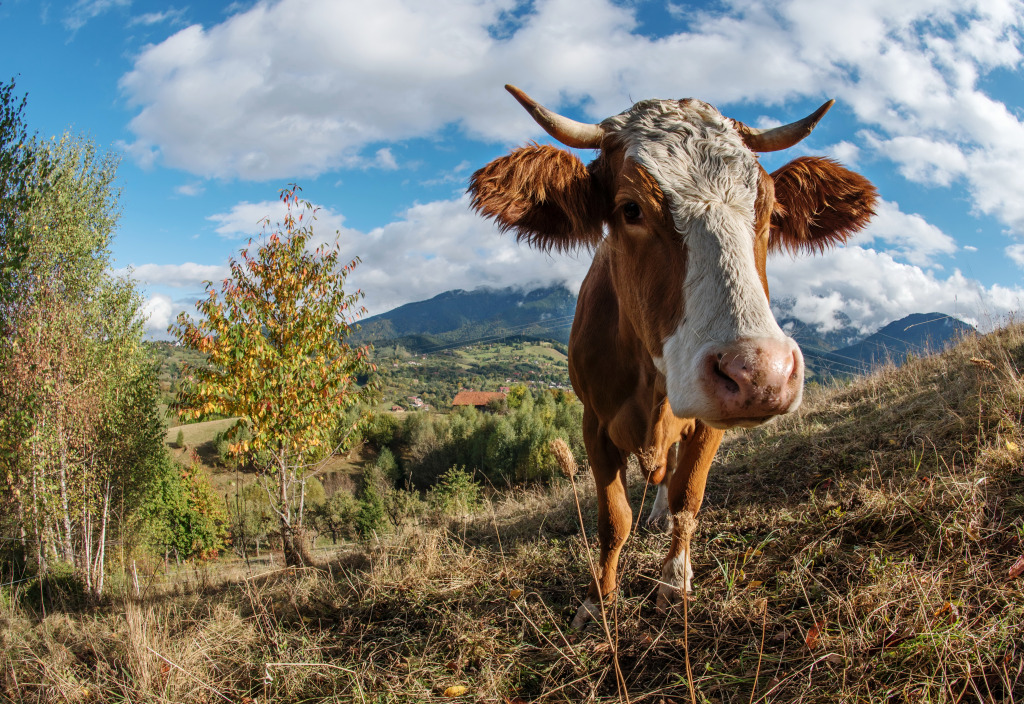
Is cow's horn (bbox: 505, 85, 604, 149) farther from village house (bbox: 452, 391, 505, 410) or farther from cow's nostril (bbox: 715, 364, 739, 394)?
village house (bbox: 452, 391, 505, 410)

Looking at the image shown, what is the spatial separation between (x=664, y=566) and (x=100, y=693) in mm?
3601

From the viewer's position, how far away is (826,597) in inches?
103

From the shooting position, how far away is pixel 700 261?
2.09m

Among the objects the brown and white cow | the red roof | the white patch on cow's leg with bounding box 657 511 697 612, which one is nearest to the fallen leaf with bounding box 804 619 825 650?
the brown and white cow

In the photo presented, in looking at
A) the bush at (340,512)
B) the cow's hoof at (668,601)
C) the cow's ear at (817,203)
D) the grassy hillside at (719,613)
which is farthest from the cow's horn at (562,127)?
the bush at (340,512)

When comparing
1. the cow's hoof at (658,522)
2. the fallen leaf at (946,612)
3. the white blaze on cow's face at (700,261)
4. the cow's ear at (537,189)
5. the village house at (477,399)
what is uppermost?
the cow's ear at (537,189)

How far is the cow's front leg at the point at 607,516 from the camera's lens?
3227 millimetres

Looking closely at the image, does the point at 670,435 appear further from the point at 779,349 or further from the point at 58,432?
the point at 58,432

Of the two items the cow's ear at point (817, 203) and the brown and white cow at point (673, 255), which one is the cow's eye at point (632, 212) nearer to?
the brown and white cow at point (673, 255)

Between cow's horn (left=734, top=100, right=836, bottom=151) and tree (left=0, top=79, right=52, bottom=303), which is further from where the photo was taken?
tree (left=0, top=79, right=52, bottom=303)

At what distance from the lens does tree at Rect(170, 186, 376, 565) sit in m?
9.30

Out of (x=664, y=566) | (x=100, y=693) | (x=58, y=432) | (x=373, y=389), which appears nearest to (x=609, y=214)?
(x=664, y=566)

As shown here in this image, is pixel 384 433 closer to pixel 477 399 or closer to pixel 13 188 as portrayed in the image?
pixel 477 399

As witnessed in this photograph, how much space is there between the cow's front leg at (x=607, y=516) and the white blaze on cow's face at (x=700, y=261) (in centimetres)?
137
